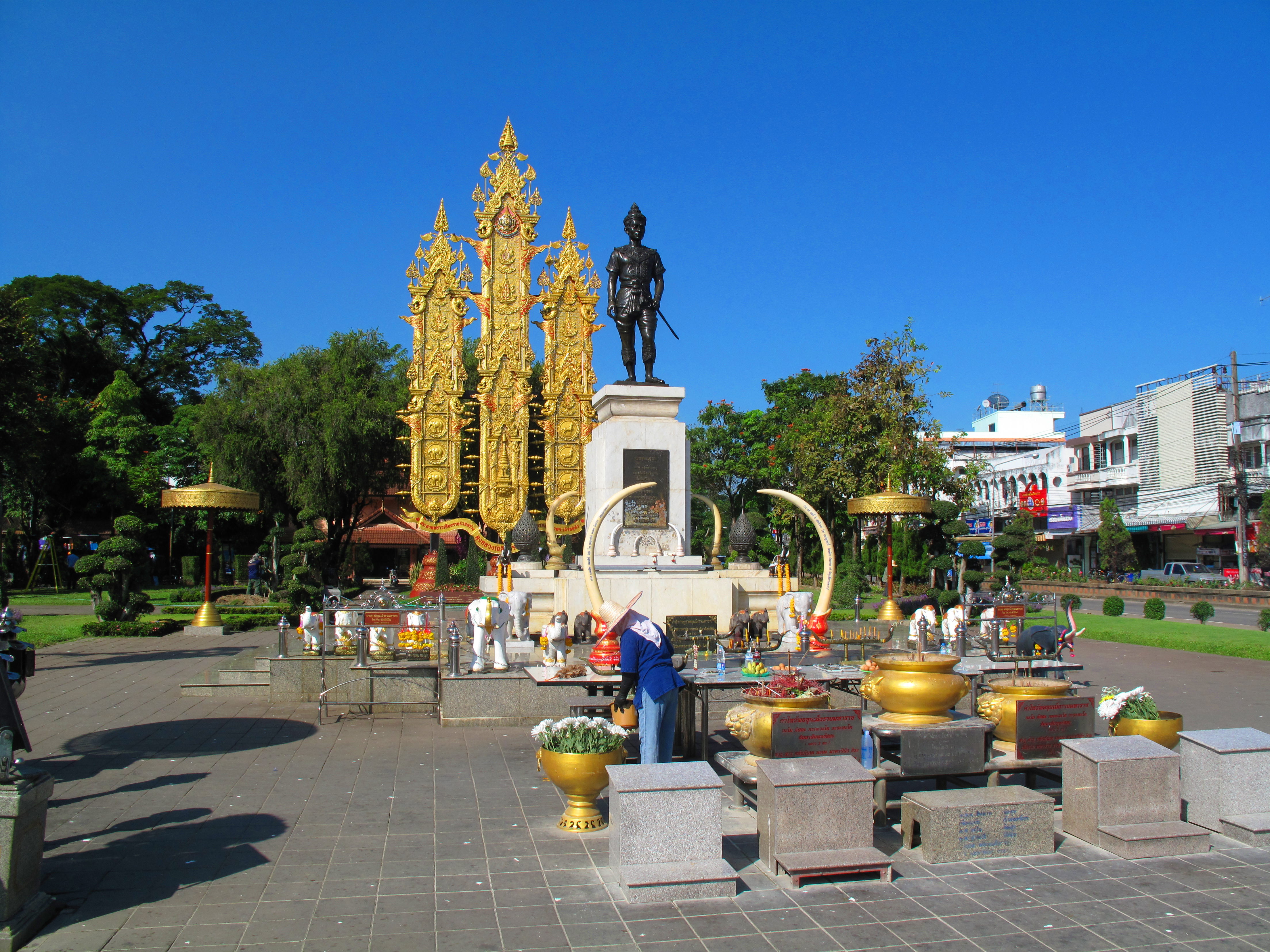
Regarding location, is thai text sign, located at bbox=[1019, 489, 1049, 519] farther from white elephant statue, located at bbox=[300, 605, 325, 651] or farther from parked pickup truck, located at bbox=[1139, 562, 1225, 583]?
white elephant statue, located at bbox=[300, 605, 325, 651]

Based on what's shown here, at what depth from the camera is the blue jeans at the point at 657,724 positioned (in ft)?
26.2

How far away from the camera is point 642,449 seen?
1875cm

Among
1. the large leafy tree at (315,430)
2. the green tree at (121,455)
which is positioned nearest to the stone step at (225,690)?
the large leafy tree at (315,430)

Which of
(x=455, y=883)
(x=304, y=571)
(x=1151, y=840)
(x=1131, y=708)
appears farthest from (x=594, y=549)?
(x=304, y=571)

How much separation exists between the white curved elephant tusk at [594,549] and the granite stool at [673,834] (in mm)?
6850

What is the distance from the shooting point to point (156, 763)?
998 cm

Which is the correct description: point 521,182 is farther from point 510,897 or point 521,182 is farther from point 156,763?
point 510,897

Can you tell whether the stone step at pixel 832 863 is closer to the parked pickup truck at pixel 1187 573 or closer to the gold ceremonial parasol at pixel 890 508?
the gold ceremonial parasol at pixel 890 508

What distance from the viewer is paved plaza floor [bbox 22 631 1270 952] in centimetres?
552

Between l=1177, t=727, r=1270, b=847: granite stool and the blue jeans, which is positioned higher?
the blue jeans

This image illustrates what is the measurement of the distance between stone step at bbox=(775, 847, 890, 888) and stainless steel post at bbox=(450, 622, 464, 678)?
6.66 m

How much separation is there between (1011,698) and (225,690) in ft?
37.8

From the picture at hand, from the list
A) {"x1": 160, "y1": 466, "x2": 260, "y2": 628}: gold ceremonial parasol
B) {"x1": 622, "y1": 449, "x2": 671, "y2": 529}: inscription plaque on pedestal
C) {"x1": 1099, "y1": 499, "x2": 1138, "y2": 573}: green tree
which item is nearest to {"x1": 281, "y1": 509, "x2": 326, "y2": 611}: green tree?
{"x1": 160, "y1": 466, "x2": 260, "y2": 628}: gold ceremonial parasol

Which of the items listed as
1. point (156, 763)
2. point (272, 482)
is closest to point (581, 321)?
point (272, 482)
